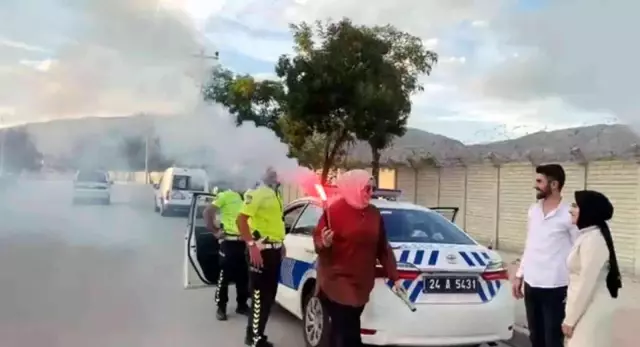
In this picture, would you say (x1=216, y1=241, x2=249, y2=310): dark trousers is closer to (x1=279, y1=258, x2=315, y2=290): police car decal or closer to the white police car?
(x1=279, y1=258, x2=315, y2=290): police car decal

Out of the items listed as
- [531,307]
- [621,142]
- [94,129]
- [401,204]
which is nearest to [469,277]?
[531,307]

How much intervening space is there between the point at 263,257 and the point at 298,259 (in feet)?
1.72

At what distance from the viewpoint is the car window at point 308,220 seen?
7074 mm

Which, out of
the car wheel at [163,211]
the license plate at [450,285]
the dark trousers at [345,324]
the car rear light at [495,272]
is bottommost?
the car wheel at [163,211]

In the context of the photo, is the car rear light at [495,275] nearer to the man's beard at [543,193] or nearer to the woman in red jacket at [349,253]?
the man's beard at [543,193]

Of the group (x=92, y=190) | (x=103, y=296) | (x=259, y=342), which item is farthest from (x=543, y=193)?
(x=92, y=190)

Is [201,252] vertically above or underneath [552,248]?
underneath

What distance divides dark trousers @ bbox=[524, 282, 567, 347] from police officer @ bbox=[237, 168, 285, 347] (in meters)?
2.25

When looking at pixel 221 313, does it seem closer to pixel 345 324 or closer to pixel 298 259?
pixel 298 259

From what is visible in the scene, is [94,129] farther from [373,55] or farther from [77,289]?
[373,55]

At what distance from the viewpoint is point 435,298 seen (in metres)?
5.69

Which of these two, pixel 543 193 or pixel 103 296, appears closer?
pixel 543 193

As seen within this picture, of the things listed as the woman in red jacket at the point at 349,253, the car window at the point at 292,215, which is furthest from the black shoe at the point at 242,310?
the woman in red jacket at the point at 349,253

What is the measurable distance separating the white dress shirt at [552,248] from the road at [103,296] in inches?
103
